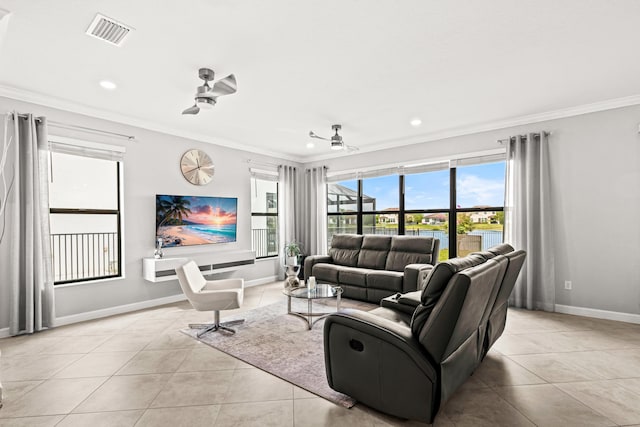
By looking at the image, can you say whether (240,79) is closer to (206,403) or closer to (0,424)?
(206,403)

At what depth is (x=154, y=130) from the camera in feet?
15.4

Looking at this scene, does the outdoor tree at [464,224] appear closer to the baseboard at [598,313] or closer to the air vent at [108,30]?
the baseboard at [598,313]

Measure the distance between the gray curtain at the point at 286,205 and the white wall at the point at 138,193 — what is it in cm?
121

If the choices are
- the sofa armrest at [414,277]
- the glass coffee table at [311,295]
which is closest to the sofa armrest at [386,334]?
the glass coffee table at [311,295]

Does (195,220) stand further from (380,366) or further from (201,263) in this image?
(380,366)

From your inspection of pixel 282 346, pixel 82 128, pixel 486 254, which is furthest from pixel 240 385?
pixel 82 128

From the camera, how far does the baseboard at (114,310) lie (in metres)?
3.88

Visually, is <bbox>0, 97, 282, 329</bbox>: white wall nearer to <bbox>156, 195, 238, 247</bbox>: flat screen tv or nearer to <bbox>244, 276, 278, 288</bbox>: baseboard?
<bbox>156, 195, 238, 247</bbox>: flat screen tv

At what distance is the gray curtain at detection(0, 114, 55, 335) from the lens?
11.3 feet

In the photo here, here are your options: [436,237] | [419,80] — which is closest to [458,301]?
[419,80]

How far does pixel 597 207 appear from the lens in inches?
158

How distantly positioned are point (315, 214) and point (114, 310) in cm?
387

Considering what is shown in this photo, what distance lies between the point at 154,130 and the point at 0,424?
3.70 metres

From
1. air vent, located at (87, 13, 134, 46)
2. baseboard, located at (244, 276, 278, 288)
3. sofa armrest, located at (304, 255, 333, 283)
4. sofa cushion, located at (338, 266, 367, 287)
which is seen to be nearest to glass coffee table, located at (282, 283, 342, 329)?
sofa cushion, located at (338, 266, 367, 287)
